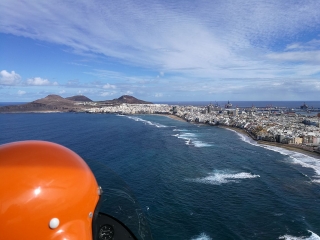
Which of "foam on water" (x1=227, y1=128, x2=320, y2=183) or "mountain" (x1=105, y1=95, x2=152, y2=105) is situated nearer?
"foam on water" (x1=227, y1=128, x2=320, y2=183)

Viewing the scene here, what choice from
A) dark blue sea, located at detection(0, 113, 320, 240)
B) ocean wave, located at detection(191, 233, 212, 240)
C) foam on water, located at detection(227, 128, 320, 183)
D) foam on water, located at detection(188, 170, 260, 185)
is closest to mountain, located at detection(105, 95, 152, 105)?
dark blue sea, located at detection(0, 113, 320, 240)

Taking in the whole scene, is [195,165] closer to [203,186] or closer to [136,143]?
[203,186]

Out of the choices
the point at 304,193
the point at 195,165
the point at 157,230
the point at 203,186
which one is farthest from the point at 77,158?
the point at 195,165

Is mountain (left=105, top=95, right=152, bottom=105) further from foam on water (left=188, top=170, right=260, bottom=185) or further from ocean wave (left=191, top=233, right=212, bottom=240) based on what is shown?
ocean wave (left=191, top=233, right=212, bottom=240)

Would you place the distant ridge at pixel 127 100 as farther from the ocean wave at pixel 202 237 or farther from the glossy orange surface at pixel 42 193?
the glossy orange surface at pixel 42 193

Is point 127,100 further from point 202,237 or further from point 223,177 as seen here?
point 202,237

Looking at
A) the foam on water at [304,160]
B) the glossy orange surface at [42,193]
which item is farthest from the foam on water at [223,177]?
the glossy orange surface at [42,193]
